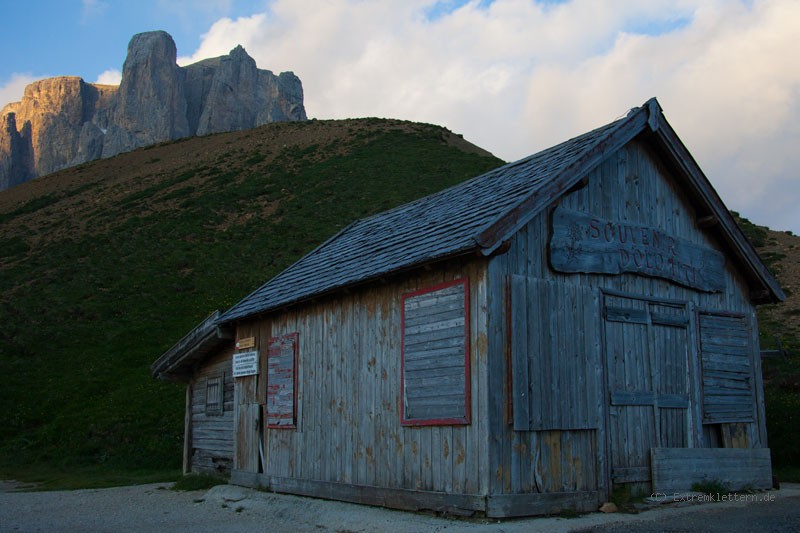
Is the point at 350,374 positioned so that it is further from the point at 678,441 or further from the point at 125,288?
the point at 125,288

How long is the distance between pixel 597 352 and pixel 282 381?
20.7ft

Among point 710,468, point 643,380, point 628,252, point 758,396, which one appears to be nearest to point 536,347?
point 643,380

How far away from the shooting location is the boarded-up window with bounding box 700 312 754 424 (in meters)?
13.1

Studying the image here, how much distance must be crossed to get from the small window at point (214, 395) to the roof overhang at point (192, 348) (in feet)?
2.43

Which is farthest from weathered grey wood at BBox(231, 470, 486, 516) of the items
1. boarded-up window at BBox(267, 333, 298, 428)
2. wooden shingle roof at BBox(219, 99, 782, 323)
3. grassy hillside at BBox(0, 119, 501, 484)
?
grassy hillside at BBox(0, 119, 501, 484)

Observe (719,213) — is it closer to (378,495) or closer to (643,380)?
(643,380)

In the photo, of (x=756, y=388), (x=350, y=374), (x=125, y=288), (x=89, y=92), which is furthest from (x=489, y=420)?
(x=89, y=92)

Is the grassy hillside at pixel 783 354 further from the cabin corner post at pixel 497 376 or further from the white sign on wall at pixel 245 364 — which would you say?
the white sign on wall at pixel 245 364

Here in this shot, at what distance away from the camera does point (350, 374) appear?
12.8m

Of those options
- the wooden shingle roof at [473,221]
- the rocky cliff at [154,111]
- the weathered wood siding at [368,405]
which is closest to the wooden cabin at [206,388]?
the wooden shingle roof at [473,221]

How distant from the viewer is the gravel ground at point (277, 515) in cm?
964

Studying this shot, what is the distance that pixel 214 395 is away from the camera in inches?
715

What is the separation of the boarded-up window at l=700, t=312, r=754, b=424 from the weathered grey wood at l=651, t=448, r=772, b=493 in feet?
2.00

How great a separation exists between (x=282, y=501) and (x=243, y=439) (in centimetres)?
304
